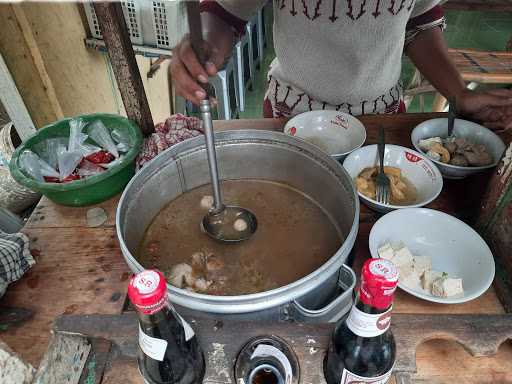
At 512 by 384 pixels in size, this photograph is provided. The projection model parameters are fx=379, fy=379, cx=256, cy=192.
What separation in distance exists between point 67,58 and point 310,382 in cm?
273

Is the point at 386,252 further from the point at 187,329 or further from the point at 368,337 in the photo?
the point at 187,329

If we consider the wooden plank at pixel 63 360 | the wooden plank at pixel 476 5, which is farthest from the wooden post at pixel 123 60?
the wooden plank at pixel 476 5

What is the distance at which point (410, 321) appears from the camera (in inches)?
32.0

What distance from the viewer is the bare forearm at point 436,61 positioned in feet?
5.71

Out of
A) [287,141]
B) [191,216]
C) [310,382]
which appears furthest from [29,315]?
[287,141]

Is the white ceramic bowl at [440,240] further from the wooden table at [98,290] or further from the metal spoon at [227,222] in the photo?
the metal spoon at [227,222]

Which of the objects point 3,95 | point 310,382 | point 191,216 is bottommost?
point 3,95

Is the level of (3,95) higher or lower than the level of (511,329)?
lower

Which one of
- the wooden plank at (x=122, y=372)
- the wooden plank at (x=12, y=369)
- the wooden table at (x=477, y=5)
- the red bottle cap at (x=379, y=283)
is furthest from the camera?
the wooden table at (x=477, y=5)

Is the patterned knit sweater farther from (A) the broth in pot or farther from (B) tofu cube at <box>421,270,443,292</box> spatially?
(B) tofu cube at <box>421,270,443,292</box>

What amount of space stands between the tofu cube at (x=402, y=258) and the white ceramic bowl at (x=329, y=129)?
21.4 inches

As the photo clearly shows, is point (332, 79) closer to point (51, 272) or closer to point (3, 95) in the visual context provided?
point (51, 272)

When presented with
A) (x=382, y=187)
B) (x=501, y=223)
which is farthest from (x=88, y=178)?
(x=501, y=223)

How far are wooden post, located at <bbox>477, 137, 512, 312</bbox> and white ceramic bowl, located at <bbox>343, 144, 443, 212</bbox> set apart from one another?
6.9 inches
